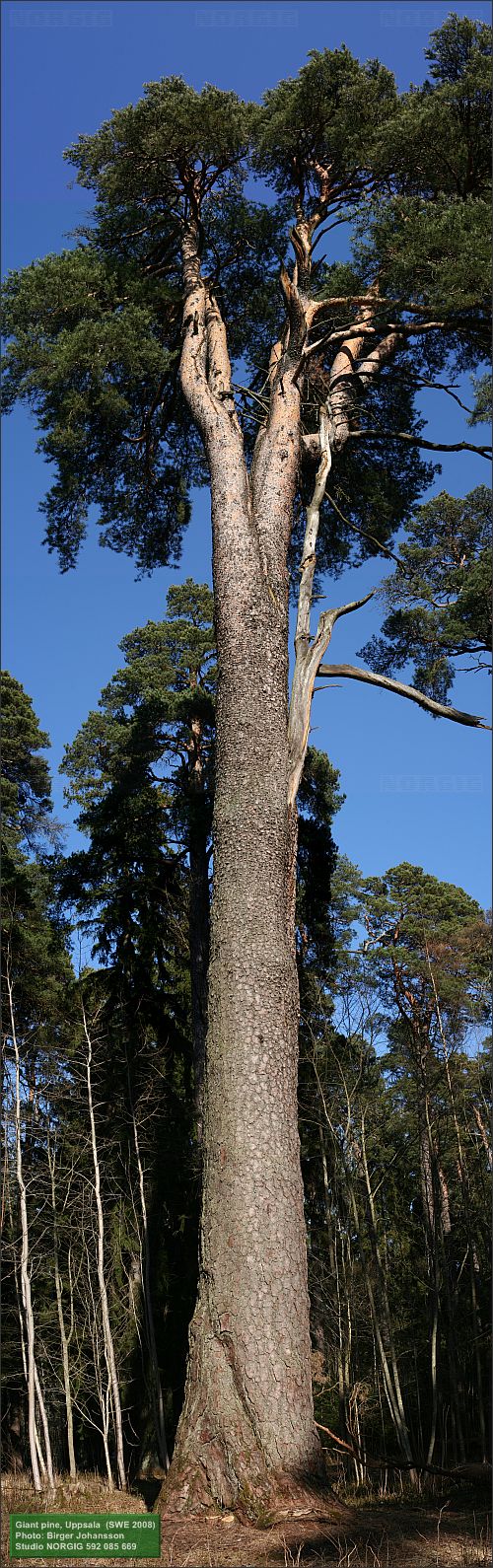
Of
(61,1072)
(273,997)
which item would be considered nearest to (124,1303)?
(61,1072)

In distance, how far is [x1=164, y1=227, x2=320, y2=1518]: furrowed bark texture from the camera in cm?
552

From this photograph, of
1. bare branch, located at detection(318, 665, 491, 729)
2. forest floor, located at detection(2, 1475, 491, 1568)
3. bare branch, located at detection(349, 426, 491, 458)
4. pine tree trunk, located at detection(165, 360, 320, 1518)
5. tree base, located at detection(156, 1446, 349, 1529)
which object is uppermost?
bare branch, located at detection(349, 426, 491, 458)

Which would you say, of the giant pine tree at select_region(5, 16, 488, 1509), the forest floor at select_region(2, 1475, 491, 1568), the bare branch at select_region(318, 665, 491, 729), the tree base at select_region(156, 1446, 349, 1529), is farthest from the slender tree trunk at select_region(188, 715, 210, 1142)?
the forest floor at select_region(2, 1475, 491, 1568)

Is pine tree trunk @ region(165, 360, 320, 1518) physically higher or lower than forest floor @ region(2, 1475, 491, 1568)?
higher

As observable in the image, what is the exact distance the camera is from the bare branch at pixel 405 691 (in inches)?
328

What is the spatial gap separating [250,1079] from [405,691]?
345 cm

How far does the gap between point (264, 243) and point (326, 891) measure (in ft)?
26.0

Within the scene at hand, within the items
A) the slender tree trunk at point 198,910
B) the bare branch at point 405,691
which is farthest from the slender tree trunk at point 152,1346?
the bare branch at point 405,691

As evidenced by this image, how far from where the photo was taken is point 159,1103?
15289 mm

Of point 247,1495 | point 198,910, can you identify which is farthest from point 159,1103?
point 247,1495

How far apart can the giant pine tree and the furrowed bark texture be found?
1 centimetres
